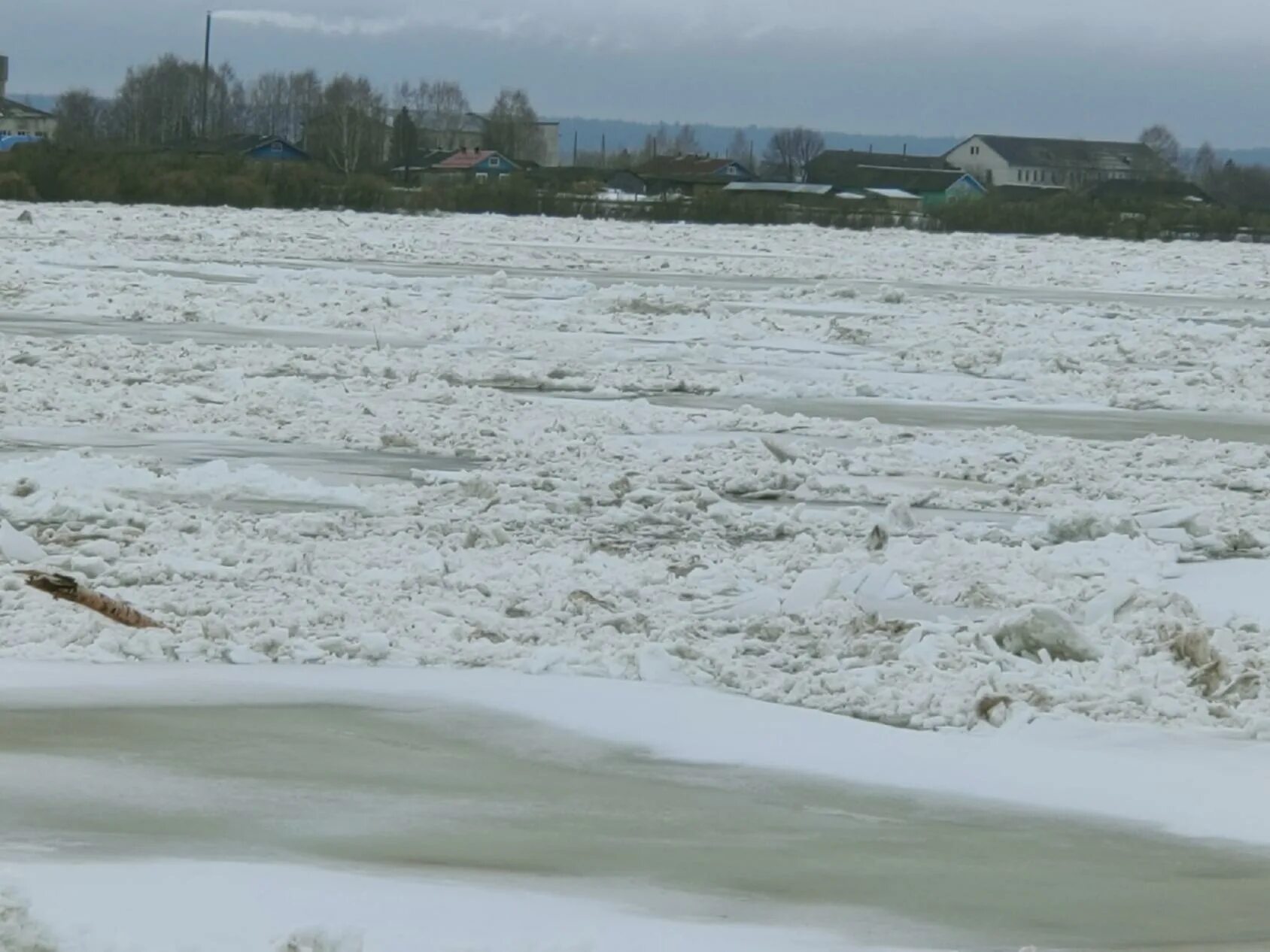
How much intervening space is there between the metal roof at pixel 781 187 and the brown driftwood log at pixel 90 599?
7912cm

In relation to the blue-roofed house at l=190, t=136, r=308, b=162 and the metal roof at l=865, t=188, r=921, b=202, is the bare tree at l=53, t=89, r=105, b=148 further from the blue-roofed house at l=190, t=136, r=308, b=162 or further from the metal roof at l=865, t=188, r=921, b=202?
the metal roof at l=865, t=188, r=921, b=202

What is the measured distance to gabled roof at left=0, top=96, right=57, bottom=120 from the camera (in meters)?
141

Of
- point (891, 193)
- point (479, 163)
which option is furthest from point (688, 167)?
point (891, 193)

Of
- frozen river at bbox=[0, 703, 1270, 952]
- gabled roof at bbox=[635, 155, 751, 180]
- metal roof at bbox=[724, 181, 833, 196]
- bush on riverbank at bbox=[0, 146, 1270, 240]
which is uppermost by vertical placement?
gabled roof at bbox=[635, 155, 751, 180]

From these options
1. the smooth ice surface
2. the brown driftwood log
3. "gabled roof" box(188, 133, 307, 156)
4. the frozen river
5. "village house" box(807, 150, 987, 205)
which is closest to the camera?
the smooth ice surface

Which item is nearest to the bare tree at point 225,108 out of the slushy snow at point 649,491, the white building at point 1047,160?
the white building at point 1047,160

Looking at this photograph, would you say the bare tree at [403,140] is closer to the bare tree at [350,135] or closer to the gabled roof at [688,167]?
the bare tree at [350,135]

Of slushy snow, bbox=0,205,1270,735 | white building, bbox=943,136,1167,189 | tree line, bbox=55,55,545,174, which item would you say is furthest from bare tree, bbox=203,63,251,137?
slushy snow, bbox=0,205,1270,735

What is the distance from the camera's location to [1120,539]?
32.0ft

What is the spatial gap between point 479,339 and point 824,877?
1534cm

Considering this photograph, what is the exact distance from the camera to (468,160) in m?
116

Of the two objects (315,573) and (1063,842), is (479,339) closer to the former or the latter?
(315,573)

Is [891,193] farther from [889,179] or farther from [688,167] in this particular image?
[688,167]

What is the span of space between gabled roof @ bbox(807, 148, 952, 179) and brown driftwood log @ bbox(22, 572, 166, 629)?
105 metres
